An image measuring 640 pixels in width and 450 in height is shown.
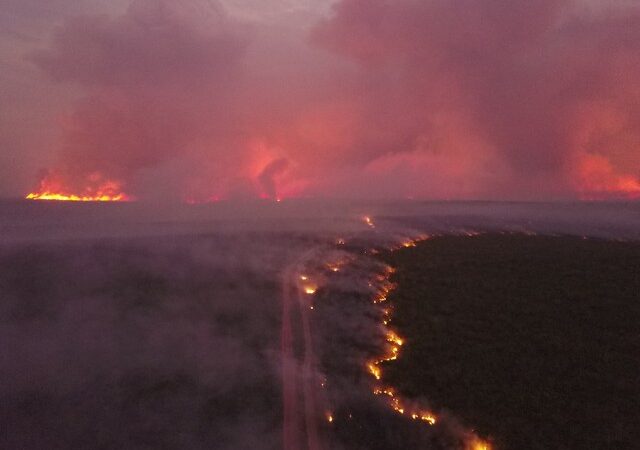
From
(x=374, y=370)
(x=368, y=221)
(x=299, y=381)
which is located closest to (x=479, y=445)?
(x=374, y=370)

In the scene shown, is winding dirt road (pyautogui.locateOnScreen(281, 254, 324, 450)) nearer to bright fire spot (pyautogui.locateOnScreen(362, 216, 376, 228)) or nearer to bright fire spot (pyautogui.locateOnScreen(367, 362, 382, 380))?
bright fire spot (pyautogui.locateOnScreen(367, 362, 382, 380))

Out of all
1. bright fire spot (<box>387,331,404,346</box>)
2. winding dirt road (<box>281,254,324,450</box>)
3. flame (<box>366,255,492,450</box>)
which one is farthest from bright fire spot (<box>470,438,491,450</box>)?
bright fire spot (<box>387,331,404,346</box>)

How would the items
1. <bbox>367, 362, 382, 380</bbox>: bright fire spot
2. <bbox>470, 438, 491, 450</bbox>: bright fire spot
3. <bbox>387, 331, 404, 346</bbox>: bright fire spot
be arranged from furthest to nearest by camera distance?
<bbox>387, 331, 404, 346</bbox>: bright fire spot, <bbox>367, 362, 382, 380</bbox>: bright fire spot, <bbox>470, 438, 491, 450</bbox>: bright fire spot

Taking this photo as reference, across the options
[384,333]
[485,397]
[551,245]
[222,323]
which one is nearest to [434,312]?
[384,333]

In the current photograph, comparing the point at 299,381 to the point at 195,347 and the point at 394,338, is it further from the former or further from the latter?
the point at 394,338

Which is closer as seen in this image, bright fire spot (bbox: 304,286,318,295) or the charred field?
the charred field

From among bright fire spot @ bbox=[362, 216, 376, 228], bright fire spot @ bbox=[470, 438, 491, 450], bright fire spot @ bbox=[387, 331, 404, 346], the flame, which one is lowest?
bright fire spot @ bbox=[470, 438, 491, 450]
